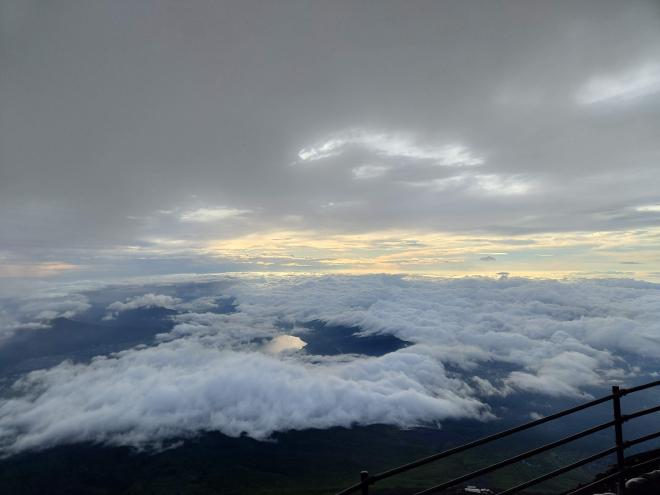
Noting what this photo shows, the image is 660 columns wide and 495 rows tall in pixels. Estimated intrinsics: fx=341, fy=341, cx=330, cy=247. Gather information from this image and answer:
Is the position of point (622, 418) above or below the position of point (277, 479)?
above

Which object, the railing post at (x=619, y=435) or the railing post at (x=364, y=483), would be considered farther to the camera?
the railing post at (x=619, y=435)

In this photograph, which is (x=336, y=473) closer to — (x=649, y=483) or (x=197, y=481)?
(x=197, y=481)

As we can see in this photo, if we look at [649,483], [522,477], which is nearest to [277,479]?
[522,477]

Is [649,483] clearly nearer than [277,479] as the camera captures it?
Yes

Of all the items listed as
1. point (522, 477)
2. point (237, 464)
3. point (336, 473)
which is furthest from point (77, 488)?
point (522, 477)

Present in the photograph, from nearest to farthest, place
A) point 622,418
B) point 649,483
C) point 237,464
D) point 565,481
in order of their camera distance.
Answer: point 622,418, point 649,483, point 565,481, point 237,464

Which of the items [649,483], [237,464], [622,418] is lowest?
[237,464]

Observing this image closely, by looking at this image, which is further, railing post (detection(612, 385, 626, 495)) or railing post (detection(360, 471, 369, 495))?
railing post (detection(612, 385, 626, 495))

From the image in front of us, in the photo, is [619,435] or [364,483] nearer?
[364,483]

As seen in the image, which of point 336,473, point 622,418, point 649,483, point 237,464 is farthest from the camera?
point 237,464
